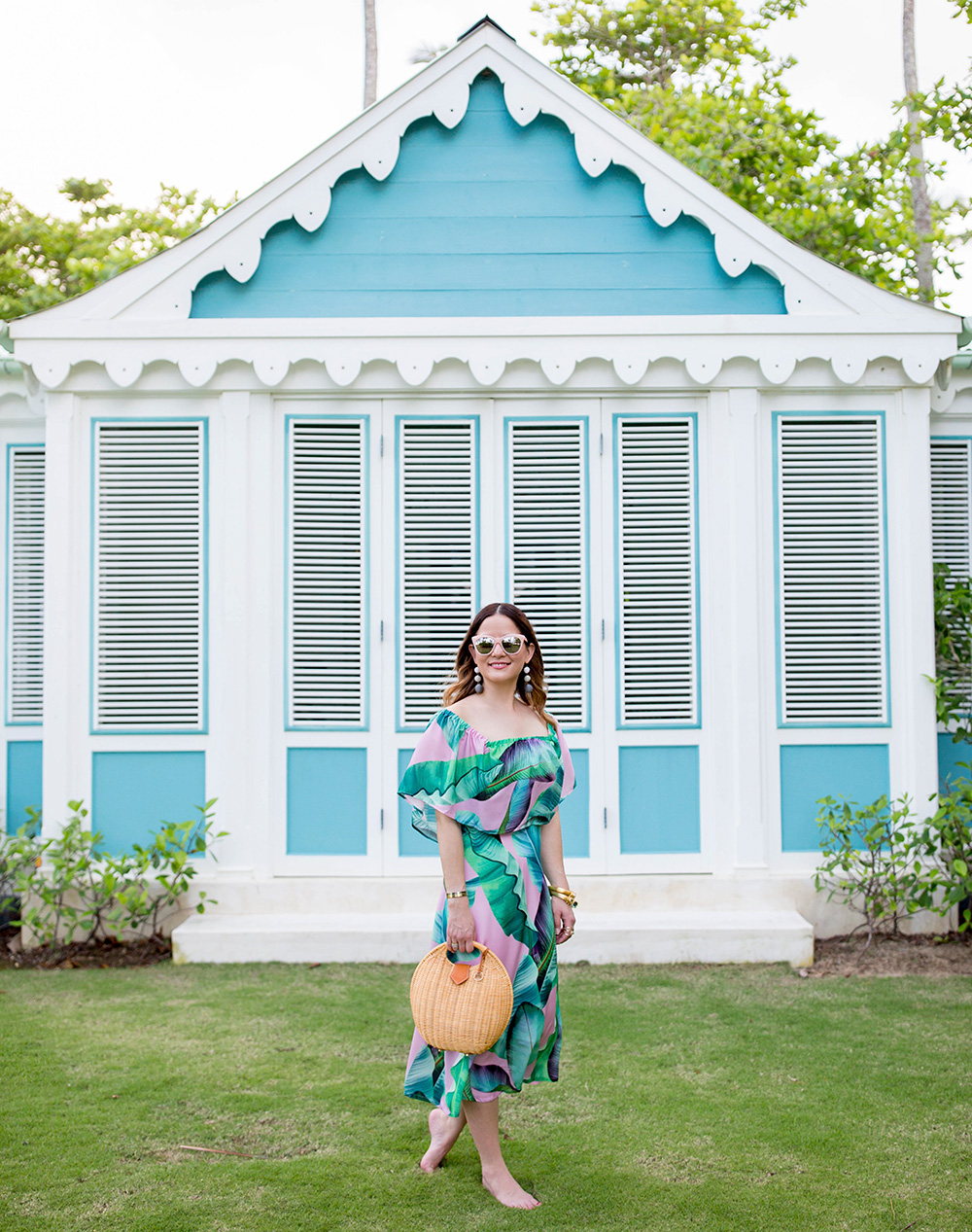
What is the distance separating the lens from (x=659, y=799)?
240 inches

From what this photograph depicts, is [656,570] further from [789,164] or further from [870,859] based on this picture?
[789,164]

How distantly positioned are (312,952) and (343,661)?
1.55 metres

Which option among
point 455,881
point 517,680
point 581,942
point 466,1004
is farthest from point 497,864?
point 581,942

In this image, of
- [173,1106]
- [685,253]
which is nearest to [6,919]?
[173,1106]

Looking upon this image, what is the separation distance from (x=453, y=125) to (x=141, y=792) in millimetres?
4044

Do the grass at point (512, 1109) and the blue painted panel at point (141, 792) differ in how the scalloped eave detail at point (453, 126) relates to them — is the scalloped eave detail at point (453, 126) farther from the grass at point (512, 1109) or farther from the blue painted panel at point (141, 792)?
the grass at point (512, 1109)

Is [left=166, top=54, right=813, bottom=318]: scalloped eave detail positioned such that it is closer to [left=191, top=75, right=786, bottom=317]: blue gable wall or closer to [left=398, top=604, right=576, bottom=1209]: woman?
[left=191, top=75, right=786, bottom=317]: blue gable wall

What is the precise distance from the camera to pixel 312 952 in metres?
5.68

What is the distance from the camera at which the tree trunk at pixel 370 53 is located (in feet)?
48.9

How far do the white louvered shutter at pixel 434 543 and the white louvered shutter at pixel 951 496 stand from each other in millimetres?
2766

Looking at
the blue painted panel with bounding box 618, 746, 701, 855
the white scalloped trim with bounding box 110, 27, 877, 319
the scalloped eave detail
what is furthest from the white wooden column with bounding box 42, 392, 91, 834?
the blue painted panel with bounding box 618, 746, 701, 855

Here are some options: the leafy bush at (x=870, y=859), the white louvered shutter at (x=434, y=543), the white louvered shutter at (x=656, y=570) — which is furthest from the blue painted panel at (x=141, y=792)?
the leafy bush at (x=870, y=859)

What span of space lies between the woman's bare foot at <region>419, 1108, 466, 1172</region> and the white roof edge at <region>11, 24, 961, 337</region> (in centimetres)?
407

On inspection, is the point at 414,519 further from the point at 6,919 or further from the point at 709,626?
the point at 6,919
